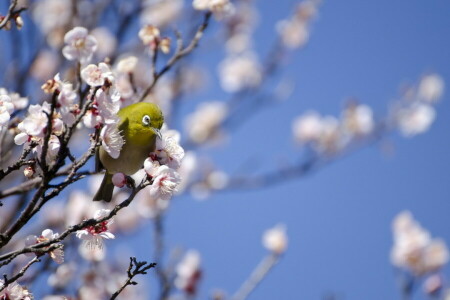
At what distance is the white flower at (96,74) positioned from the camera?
110 inches

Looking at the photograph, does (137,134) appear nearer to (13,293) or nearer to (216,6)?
(13,293)

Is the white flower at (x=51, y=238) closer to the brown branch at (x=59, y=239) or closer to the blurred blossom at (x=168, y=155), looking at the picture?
the brown branch at (x=59, y=239)

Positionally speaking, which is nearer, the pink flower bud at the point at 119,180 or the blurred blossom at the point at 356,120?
the pink flower bud at the point at 119,180

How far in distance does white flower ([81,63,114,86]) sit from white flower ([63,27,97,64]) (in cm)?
82

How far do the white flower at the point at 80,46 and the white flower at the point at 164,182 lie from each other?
1.18 metres

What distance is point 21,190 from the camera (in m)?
3.61

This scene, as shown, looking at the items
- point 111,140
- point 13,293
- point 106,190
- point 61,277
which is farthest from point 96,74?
point 61,277

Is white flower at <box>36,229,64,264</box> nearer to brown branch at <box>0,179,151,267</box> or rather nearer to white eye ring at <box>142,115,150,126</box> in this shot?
brown branch at <box>0,179,151,267</box>

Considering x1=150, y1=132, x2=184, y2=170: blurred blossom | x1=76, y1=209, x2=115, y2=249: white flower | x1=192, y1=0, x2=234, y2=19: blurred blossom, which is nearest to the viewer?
x1=76, y1=209, x2=115, y2=249: white flower

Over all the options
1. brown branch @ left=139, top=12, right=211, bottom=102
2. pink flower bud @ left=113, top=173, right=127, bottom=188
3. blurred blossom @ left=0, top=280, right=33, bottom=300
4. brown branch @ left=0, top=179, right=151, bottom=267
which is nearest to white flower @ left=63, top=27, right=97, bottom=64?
brown branch @ left=139, top=12, right=211, bottom=102

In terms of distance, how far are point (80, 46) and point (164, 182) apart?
1.28 m

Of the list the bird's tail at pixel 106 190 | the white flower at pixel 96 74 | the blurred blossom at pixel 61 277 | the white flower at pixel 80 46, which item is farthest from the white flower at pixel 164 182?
the blurred blossom at pixel 61 277

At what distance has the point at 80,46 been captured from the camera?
3.59 m

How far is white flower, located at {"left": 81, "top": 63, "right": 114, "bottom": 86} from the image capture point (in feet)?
9.19
